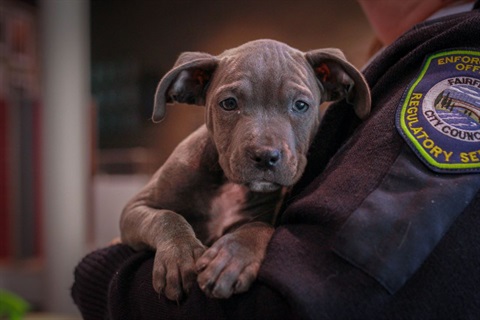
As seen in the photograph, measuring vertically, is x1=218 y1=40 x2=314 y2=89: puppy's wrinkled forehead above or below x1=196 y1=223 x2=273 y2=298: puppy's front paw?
above

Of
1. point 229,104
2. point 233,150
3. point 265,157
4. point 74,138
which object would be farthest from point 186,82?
point 74,138

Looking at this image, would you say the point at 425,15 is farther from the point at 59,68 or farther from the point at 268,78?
the point at 59,68

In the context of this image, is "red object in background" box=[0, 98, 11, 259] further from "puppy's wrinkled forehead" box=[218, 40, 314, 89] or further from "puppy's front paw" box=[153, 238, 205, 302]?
"puppy's front paw" box=[153, 238, 205, 302]

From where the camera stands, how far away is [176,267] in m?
1.12

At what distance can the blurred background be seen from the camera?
160 inches

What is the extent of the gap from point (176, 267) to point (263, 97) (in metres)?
0.49

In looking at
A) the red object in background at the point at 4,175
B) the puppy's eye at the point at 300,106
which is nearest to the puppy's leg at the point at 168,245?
the puppy's eye at the point at 300,106

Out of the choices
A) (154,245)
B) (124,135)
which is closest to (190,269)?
(154,245)

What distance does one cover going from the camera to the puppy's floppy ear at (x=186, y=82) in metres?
1.47

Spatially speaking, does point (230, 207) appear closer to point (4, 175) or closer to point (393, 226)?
point (393, 226)

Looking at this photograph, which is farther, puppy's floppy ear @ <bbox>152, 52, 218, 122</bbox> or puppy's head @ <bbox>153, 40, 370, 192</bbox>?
puppy's floppy ear @ <bbox>152, 52, 218, 122</bbox>

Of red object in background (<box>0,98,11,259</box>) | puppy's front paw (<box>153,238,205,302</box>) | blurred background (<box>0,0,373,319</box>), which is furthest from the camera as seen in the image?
red object in background (<box>0,98,11,259</box>)

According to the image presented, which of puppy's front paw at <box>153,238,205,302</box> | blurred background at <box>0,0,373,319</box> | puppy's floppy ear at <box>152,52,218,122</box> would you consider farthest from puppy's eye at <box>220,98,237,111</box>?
blurred background at <box>0,0,373,319</box>

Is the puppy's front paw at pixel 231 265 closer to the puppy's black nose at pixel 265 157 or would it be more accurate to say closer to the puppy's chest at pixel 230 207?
the puppy's black nose at pixel 265 157
